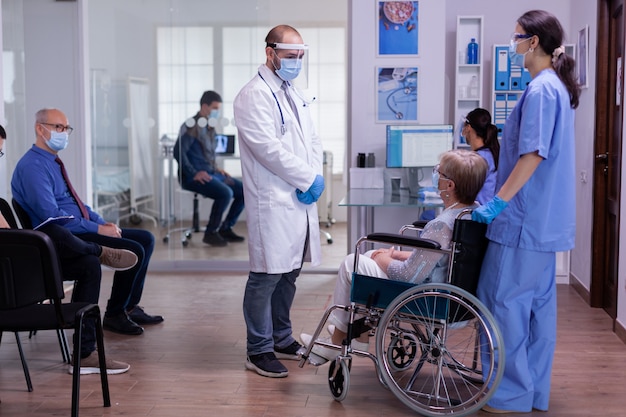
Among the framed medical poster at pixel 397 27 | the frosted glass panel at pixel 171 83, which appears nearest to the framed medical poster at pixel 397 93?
the framed medical poster at pixel 397 27

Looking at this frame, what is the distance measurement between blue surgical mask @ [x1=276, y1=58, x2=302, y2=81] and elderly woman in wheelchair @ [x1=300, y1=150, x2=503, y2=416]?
752 mm

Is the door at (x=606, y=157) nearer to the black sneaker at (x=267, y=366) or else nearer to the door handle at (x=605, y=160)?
the door handle at (x=605, y=160)

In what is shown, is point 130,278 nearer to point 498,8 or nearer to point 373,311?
point 373,311

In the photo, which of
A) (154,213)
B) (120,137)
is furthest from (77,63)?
(154,213)

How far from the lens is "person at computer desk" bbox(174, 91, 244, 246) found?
20.0 ft

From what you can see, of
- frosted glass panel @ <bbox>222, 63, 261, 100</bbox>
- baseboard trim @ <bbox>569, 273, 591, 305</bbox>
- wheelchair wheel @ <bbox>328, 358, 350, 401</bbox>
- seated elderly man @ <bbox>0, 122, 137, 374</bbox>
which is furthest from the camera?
frosted glass panel @ <bbox>222, 63, 261, 100</bbox>

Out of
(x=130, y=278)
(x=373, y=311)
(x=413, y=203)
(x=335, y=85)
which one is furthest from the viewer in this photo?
(x=335, y=85)

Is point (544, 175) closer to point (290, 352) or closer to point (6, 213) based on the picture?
point (290, 352)

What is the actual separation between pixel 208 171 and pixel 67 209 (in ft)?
6.97

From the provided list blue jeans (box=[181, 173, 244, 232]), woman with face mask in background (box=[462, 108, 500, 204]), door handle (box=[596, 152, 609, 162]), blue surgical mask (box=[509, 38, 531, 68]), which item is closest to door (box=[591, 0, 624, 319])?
door handle (box=[596, 152, 609, 162])

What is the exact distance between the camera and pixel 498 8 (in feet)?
→ 20.1

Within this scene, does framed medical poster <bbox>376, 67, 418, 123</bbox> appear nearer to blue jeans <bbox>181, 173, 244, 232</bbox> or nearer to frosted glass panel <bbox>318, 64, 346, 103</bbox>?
blue jeans <bbox>181, 173, 244, 232</bbox>

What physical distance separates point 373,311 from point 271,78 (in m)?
1.08

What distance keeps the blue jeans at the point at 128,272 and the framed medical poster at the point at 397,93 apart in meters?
1.93
